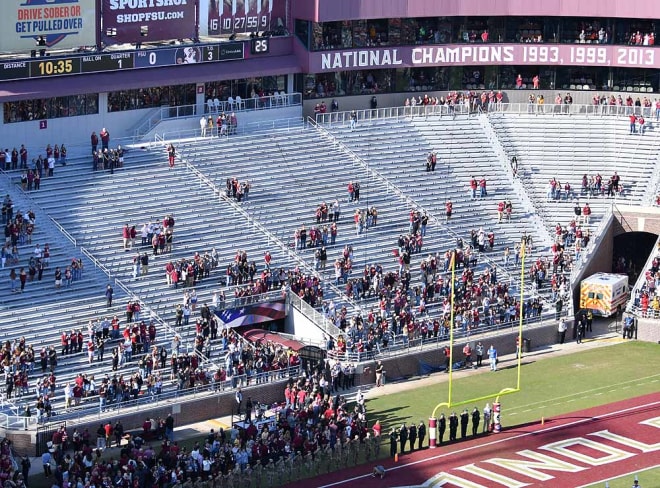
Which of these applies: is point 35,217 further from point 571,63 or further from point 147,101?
point 571,63

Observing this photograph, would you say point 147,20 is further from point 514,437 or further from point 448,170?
point 514,437

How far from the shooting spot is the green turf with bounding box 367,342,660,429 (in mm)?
60625

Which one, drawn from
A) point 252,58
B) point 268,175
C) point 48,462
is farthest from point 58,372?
point 252,58

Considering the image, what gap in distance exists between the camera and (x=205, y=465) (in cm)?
5241

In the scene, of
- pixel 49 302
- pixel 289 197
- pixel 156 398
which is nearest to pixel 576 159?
pixel 289 197

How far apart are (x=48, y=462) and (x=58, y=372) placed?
18.8 ft

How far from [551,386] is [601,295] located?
26.0 feet

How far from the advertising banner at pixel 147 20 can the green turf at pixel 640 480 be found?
93.9ft

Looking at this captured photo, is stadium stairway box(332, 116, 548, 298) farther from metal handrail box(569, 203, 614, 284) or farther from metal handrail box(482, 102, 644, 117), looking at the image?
metal handrail box(482, 102, 644, 117)

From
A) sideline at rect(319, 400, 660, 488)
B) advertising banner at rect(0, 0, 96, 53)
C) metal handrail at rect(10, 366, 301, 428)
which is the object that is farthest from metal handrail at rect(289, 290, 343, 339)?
advertising banner at rect(0, 0, 96, 53)

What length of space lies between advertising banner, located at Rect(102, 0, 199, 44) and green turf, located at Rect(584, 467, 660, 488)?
28622 mm

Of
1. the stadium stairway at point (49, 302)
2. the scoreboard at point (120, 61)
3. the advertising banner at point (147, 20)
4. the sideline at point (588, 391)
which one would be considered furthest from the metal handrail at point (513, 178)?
the stadium stairway at point (49, 302)

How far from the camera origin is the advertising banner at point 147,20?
72.1 m

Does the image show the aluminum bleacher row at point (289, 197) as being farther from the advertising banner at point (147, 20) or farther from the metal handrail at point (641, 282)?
the advertising banner at point (147, 20)
